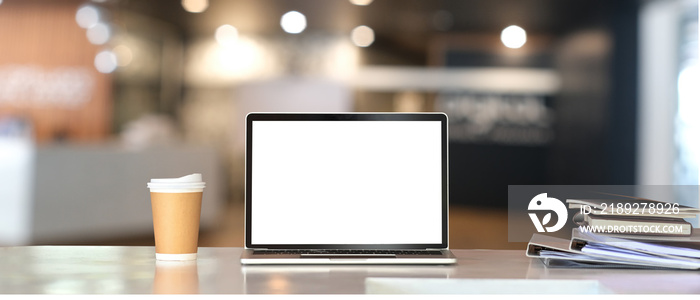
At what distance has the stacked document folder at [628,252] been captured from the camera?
1.10 m

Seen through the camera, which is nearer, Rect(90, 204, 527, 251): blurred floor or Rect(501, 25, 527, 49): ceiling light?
Rect(90, 204, 527, 251): blurred floor

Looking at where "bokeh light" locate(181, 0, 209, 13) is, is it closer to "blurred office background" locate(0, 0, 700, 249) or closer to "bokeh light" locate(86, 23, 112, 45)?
"blurred office background" locate(0, 0, 700, 249)

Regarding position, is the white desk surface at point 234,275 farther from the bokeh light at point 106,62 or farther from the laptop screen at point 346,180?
the bokeh light at point 106,62

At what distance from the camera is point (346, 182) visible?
1.22m

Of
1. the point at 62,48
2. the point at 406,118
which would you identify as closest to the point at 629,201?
the point at 406,118

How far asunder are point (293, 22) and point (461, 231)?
3.79 meters

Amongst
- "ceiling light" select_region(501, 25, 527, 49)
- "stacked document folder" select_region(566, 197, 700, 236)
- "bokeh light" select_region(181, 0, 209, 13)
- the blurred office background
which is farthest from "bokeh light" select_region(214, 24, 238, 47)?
"stacked document folder" select_region(566, 197, 700, 236)

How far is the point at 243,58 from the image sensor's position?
31.2 feet

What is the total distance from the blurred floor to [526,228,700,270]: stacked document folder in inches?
141

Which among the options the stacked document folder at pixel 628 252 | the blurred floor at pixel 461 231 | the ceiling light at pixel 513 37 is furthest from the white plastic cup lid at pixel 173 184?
the ceiling light at pixel 513 37

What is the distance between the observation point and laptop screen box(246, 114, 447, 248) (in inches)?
47.4

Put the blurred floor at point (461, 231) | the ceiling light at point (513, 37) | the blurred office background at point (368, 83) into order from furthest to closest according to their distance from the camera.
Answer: the ceiling light at point (513, 37), the blurred office background at point (368, 83), the blurred floor at point (461, 231)

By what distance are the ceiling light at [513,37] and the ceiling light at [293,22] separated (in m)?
2.62

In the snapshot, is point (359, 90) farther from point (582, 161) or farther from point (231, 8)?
point (582, 161)
